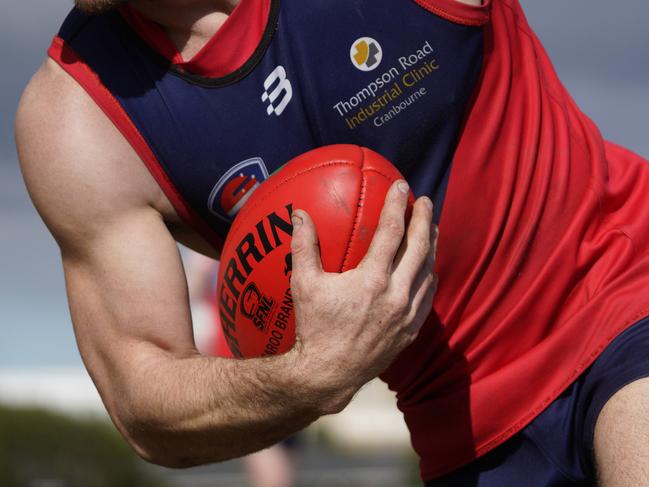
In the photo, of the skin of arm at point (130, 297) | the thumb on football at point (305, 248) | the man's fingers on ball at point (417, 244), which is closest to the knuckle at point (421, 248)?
the man's fingers on ball at point (417, 244)

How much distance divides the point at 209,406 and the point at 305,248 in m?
0.64

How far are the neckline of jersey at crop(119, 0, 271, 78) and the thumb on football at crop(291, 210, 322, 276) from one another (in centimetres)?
72

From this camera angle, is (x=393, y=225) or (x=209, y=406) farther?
(x=209, y=406)

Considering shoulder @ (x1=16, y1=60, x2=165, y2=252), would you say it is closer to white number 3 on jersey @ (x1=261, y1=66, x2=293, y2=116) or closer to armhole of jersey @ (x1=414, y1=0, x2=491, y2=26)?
white number 3 on jersey @ (x1=261, y1=66, x2=293, y2=116)

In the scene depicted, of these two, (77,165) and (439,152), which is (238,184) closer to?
(77,165)

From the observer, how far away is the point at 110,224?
3.54 metres

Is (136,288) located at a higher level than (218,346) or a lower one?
higher

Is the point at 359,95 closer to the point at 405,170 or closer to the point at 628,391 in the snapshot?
the point at 405,170

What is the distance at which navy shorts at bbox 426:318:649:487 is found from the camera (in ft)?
10.8

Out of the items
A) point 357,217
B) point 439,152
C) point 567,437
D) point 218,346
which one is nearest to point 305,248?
point 357,217

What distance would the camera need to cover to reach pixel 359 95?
345 cm

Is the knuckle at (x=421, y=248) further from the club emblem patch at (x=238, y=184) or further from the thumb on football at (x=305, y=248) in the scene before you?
the club emblem patch at (x=238, y=184)

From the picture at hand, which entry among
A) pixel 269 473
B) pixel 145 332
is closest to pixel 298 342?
pixel 145 332

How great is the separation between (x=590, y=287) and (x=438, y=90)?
2.39ft
